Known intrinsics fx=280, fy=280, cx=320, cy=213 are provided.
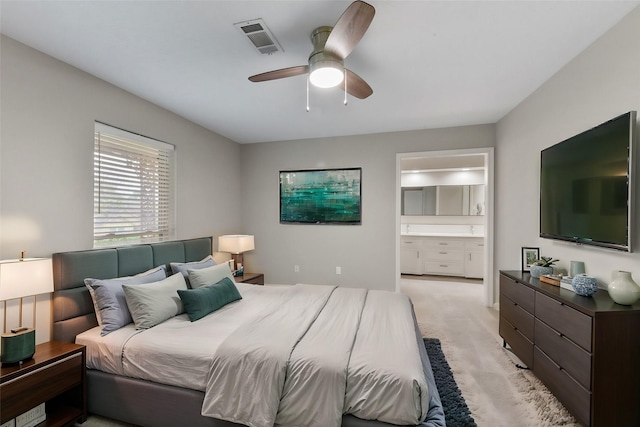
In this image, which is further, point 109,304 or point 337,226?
point 337,226

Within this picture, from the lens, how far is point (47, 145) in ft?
7.45

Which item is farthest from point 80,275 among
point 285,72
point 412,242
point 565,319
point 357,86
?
point 412,242

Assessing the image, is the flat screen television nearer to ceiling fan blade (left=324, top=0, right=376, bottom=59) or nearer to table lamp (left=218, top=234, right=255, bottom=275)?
ceiling fan blade (left=324, top=0, right=376, bottom=59)

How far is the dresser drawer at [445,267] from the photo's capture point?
5.88 meters

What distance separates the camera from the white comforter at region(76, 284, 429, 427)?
4.89 feet

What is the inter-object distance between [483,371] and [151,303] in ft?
9.45

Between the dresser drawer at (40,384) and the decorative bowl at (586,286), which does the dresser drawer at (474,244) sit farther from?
the dresser drawer at (40,384)

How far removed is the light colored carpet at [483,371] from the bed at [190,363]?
0.96 ft

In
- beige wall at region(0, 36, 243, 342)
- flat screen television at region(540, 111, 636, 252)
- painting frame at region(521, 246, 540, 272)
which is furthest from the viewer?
painting frame at region(521, 246, 540, 272)

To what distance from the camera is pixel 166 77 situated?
2.68m

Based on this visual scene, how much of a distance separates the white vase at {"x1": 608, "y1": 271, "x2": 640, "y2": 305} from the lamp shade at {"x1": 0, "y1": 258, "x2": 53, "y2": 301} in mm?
3631

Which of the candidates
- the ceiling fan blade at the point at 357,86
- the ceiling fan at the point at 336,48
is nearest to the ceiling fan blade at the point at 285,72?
the ceiling fan at the point at 336,48

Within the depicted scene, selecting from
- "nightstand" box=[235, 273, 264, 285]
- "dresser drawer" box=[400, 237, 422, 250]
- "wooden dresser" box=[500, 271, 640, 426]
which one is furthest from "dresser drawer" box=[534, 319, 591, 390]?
"dresser drawer" box=[400, 237, 422, 250]

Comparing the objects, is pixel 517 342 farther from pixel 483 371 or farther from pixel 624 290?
pixel 624 290
